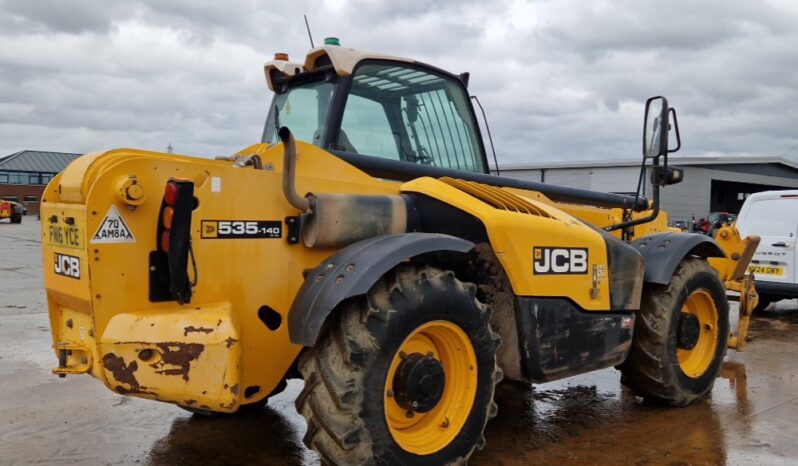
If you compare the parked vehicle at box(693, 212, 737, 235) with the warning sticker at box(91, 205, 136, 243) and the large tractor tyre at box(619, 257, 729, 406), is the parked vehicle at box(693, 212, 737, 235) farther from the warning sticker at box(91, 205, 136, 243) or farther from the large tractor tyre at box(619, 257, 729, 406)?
the warning sticker at box(91, 205, 136, 243)

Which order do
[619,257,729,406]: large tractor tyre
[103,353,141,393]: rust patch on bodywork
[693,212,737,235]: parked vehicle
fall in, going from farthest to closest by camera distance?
[693,212,737,235]: parked vehicle < [619,257,729,406]: large tractor tyre < [103,353,141,393]: rust patch on bodywork

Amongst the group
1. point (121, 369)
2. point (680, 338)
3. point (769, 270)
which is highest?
point (121, 369)

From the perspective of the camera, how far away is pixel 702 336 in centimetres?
541

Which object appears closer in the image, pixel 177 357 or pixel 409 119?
pixel 177 357

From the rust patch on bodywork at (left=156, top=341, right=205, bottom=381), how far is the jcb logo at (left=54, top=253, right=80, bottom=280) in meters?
0.59

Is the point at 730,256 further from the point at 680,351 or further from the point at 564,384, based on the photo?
the point at 564,384

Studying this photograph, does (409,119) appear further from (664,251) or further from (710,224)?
(710,224)

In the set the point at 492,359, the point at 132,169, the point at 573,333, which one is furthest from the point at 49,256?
the point at 573,333

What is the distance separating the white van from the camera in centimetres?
955

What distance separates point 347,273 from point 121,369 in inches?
41.9

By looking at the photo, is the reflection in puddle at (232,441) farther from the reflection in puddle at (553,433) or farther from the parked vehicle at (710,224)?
the parked vehicle at (710,224)

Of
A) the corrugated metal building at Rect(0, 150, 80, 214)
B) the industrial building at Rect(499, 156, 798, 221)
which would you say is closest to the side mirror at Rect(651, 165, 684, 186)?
the industrial building at Rect(499, 156, 798, 221)

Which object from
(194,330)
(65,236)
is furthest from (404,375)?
(65,236)

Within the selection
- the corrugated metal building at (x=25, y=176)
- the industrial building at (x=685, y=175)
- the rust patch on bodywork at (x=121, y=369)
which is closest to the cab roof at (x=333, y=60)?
the rust patch on bodywork at (x=121, y=369)
